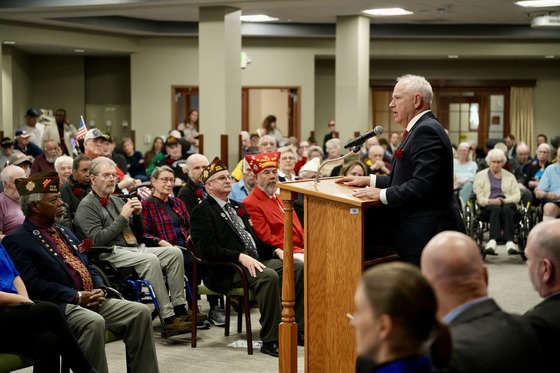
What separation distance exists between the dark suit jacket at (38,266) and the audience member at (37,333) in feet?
0.81

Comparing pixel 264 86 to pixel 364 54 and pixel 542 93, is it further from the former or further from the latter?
pixel 542 93

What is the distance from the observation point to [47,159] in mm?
8578

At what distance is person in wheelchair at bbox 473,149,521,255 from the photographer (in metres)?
8.84

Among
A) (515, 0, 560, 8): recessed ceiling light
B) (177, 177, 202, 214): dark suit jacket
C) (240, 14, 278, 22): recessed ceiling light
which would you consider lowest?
(177, 177, 202, 214): dark suit jacket

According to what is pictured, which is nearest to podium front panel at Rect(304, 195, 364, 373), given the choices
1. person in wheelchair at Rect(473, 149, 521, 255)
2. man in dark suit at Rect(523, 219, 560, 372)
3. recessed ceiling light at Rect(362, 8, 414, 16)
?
man in dark suit at Rect(523, 219, 560, 372)

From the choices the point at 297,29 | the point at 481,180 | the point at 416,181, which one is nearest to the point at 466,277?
the point at 416,181

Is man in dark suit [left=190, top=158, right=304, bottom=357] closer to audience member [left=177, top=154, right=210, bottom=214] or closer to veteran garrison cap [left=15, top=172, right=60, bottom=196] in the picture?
audience member [left=177, top=154, right=210, bottom=214]

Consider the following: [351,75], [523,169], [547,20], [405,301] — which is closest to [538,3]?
[547,20]

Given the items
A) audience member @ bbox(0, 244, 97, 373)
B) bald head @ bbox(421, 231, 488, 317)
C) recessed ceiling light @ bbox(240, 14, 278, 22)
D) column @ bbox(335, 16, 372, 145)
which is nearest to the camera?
bald head @ bbox(421, 231, 488, 317)

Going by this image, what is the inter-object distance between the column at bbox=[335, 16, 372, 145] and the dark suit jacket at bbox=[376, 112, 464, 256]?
27.8ft

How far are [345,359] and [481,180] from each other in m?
5.66

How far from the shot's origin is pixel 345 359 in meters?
3.67

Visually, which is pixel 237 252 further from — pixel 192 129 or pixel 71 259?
pixel 192 129

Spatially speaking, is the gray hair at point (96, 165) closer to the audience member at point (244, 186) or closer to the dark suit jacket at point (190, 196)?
the dark suit jacket at point (190, 196)
